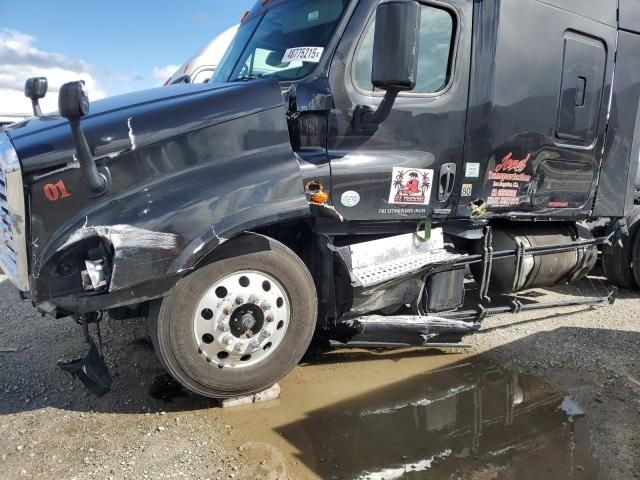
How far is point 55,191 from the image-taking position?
110 inches

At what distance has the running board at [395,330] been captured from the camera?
3732mm

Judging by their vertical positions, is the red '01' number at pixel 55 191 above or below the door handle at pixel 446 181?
above

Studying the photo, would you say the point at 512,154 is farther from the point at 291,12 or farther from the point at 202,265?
the point at 202,265

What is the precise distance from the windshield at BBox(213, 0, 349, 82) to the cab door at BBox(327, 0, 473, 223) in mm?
206

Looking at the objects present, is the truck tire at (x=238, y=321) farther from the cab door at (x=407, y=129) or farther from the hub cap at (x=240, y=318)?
the cab door at (x=407, y=129)

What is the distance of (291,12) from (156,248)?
7.16 ft

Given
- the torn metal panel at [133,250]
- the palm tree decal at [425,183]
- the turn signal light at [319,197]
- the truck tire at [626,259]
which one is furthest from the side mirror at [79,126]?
the truck tire at [626,259]

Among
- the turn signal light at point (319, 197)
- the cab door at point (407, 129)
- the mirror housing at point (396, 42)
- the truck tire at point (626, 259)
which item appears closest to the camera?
the mirror housing at point (396, 42)

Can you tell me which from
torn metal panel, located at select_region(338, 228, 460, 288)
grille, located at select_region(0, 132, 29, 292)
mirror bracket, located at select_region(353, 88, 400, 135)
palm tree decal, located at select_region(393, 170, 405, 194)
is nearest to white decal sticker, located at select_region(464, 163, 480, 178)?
torn metal panel, located at select_region(338, 228, 460, 288)

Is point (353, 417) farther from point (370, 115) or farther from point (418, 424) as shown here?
point (370, 115)

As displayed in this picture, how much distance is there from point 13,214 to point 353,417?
90.4 inches

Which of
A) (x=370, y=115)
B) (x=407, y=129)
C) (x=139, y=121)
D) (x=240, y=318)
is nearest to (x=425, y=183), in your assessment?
(x=407, y=129)

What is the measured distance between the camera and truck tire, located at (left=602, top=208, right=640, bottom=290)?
232 inches

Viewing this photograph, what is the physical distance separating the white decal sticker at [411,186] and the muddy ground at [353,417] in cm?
129
